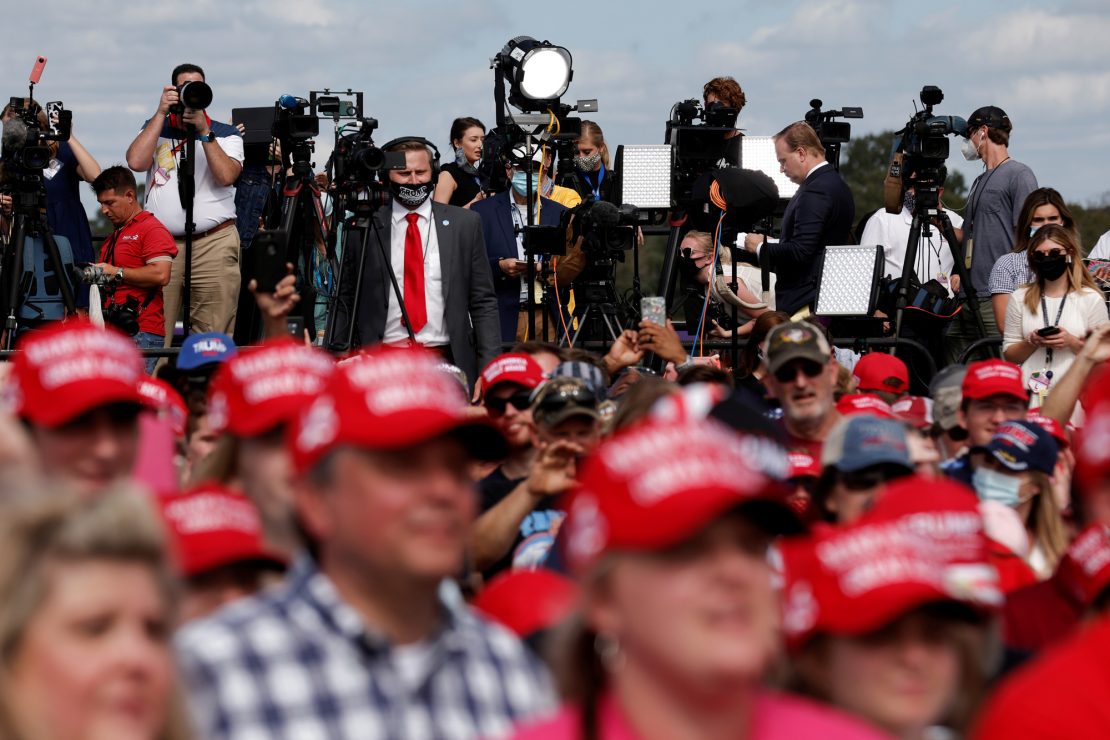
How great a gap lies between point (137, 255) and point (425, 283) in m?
2.02

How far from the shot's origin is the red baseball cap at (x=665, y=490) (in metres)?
2.32

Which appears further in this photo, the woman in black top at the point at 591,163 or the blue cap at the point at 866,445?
the woman in black top at the point at 591,163

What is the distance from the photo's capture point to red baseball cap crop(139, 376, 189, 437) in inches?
237

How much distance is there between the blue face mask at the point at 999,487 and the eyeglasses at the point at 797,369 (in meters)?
0.95

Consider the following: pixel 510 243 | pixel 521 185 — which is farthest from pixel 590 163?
pixel 510 243

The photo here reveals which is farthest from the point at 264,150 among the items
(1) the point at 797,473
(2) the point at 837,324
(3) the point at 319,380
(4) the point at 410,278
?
(3) the point at 319,380

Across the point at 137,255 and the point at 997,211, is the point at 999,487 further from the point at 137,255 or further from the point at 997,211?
the point at 137,255

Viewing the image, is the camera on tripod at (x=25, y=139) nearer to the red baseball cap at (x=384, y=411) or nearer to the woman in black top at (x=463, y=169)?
the woman in black top at (x=463, y=169)

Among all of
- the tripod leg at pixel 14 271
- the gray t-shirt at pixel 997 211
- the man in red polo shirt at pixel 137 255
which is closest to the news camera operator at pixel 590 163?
the gray t-shirt at pixel 997 211

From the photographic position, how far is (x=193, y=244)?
1148 centimetres

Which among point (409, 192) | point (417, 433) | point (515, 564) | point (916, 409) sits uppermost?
point (417, 433)

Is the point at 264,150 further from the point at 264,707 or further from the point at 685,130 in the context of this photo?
the point at 264,707

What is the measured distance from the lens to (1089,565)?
412 cm

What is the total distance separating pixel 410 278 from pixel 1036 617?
18.7 ft
